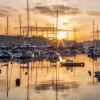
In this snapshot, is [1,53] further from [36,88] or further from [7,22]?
[36,88]

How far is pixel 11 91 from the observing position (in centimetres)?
3241

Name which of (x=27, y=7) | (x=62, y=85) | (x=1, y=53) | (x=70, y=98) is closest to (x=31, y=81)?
(x=62, y=85)

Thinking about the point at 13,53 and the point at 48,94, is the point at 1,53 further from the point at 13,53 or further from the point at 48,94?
the point at 48,94

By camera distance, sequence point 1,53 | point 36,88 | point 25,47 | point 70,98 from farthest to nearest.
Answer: point 25,47, point 1,53, point 36,88, point 70,98

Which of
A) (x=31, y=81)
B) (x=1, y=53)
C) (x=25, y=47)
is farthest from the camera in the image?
(x=25, y=47)

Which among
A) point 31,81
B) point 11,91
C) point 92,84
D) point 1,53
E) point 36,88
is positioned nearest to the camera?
point 11,91

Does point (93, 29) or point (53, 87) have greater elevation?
point (93, 29)

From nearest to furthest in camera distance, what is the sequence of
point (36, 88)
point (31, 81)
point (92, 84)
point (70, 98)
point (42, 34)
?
point (70, 98), point (36, 88), point (92, 84), point (31, 81), point (42, 34)

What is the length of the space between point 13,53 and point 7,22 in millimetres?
7824

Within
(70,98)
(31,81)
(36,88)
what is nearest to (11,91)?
(36,88)

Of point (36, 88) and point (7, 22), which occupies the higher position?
point (7, 22)

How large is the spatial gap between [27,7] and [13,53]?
946 inches

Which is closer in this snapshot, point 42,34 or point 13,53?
point 13,53

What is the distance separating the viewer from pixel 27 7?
71.5 meters
